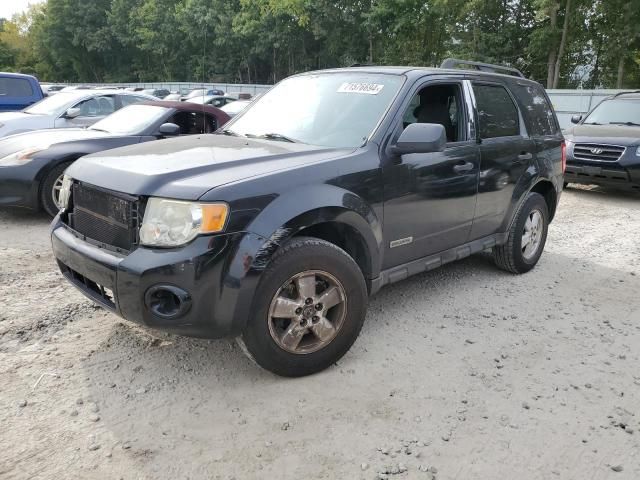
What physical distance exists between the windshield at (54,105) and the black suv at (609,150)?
8.59 metres

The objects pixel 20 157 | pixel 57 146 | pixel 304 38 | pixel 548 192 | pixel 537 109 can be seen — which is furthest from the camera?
pixel 304 38

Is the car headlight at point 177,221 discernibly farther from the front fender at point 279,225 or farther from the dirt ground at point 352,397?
the dirt ground at point 352,397

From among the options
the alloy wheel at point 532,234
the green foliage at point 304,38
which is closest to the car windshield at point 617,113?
the alloy wheel at point 532,234

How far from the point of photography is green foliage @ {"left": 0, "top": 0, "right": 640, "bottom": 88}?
29531mm

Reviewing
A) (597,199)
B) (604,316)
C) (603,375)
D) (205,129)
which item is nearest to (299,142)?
(603,375)

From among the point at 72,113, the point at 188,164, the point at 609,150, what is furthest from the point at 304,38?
the point at 188,164

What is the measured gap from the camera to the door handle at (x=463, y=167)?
13.2 feet

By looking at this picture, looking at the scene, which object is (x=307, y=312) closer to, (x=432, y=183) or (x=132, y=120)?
(x=432, y=183)

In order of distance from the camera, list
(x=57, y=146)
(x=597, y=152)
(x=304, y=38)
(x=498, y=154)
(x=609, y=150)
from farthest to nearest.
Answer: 1. (x=304, y=38)
2. (x=597, y=152)
3. (x=609, y=150)
4. (x=57, y=146)
5. (x=498, y=154)

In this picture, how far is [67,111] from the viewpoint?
354 inches

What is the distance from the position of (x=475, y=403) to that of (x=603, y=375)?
967mm

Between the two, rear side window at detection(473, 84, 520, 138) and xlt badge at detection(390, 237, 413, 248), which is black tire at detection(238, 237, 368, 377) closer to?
xlt badge at detection(390, 237, 413, 248)

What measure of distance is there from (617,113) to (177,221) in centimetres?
975

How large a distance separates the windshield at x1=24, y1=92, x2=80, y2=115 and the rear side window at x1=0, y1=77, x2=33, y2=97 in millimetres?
2689
